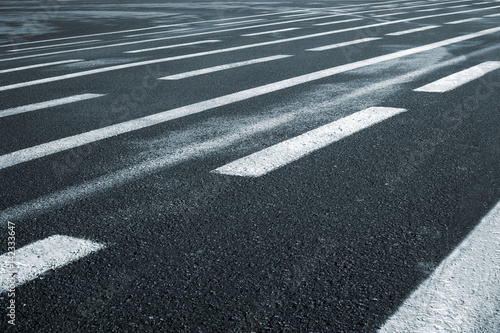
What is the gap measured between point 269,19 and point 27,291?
1547 centimetres

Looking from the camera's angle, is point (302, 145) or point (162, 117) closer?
point (302, 145)

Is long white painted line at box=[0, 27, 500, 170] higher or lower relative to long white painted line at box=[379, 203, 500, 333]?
lower

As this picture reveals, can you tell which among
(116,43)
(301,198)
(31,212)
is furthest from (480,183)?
(116,43)

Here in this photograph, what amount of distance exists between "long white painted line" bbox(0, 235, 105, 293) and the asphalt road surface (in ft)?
0.04

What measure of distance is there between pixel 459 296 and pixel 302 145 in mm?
2470

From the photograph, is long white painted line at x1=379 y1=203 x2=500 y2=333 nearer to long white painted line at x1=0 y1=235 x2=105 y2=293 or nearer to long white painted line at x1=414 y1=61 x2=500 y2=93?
long white painted line at x1=0 y1=235 x2=105 y2=293

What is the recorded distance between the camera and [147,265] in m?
2.94

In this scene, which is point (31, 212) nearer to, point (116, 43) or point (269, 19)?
point (116, 43)

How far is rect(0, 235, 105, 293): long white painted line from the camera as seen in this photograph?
9.34 ft

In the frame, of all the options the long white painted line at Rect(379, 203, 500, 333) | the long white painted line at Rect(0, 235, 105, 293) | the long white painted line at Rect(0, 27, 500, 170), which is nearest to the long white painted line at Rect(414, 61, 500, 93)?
the long white painted line at Rect(0, 27, 500, 170)

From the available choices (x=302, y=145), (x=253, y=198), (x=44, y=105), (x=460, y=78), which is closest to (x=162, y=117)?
(x=44, y=105)

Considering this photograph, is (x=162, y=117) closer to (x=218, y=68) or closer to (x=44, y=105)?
(x=44, y=105)

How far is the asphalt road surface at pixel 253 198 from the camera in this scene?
2.58 m

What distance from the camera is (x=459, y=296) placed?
262cm
